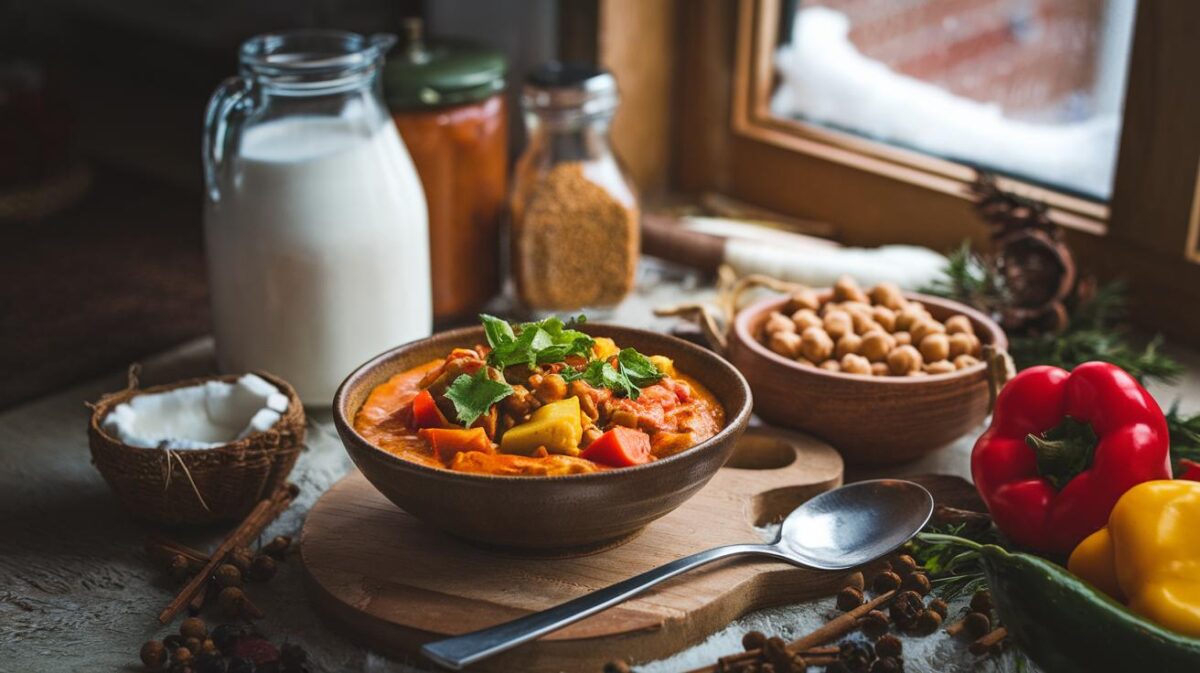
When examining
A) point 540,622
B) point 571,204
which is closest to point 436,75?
point 571,204

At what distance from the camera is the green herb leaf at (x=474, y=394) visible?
4.01 feet

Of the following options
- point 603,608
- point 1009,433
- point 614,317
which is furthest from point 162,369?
point 1009,433

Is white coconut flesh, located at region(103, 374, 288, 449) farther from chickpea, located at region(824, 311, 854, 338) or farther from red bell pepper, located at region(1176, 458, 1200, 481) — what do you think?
red bell pepper, located at region(1176, 458, 1200, 481)

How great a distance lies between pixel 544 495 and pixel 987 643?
16.8 inches

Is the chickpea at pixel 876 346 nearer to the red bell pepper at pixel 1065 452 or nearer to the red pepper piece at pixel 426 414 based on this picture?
the red bell pepper at pixel 1065 452

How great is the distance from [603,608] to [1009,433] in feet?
1.60

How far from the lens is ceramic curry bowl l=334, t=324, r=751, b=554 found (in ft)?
3.70

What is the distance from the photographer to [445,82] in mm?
1794

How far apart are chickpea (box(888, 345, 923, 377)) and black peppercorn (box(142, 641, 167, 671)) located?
855mm

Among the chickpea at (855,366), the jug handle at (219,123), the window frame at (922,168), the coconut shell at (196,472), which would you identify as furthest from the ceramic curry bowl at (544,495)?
the window frame at (922,168)

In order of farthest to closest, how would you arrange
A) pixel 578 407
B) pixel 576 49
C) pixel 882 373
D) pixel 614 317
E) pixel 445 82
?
pixel 576 49 < pixel 614 317 < pixel 445 82 < pixel 882 373 < pixel 578 407

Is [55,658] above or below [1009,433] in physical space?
below

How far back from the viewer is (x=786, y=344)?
1.52 m

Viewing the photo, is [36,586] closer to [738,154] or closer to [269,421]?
[269,421]
